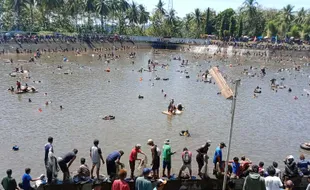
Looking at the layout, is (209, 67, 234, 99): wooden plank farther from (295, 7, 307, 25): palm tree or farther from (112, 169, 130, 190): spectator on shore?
(295, 7, 307, 25): palm tree

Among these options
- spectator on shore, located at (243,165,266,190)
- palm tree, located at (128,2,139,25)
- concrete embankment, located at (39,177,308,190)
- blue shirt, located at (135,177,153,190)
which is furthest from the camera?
palm tree, located at (128,2,139,25)

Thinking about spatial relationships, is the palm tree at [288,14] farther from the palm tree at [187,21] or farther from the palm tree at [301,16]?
the palm tree at [187,21]

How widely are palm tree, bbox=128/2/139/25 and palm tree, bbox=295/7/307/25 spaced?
50.6 meters

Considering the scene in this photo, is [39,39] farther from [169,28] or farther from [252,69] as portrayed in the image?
[169,28]

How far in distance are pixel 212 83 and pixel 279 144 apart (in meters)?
23.7

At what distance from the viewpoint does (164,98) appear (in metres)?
34.6

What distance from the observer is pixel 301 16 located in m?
108

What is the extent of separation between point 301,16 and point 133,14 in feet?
173

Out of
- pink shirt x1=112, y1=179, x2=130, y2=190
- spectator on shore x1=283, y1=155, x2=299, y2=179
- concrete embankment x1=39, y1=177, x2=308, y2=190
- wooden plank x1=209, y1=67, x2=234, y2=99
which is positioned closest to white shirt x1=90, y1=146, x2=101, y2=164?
concrete embankment x1=39, y1=177, x2=308, y2=190

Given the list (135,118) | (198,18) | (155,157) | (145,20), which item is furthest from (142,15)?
(155,157)

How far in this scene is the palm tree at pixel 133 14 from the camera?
110250 millimetres

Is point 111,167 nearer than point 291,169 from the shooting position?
Yes

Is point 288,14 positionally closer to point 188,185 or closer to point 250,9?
point 250,9

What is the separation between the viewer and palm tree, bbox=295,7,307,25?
349ft
